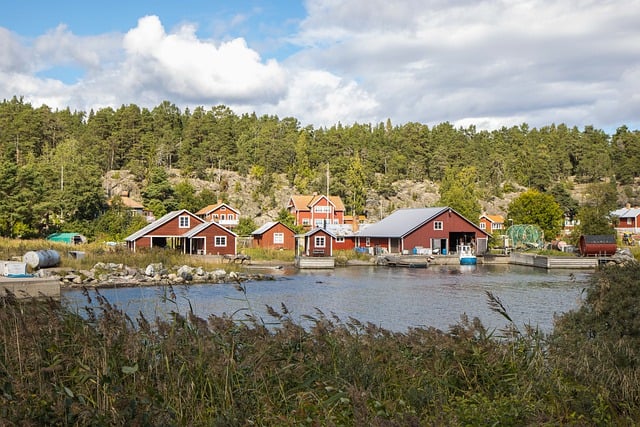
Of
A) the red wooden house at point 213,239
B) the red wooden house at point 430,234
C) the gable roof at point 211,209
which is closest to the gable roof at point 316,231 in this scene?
the red wooden house at point 430,234

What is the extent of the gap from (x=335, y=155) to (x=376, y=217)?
21680 mm

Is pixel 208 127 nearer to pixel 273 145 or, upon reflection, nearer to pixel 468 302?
pixel 273 145

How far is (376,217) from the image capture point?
99.1 meters

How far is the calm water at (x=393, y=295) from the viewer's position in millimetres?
23516

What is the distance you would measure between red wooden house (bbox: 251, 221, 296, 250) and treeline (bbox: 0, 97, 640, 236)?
17541 millimetres

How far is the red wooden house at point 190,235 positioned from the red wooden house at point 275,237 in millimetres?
6885

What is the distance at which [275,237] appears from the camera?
66375 millimetres

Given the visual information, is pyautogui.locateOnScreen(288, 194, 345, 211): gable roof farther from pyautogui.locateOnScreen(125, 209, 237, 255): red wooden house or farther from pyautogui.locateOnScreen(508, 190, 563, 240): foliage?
pyautogui.locateOnScreen(125, 209, 237, 255): red wooden house

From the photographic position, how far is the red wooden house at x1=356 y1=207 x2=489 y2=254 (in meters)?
63.6

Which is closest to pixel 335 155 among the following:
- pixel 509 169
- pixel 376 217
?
pixel 376 217

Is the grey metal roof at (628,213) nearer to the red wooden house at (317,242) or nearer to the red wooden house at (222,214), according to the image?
the red wooden house at (317,242)

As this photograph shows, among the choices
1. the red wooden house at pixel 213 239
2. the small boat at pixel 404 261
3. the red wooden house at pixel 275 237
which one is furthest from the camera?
the red wooden house at pixel 275 237

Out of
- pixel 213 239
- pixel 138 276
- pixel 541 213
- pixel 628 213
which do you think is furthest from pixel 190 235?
pixel 628 213

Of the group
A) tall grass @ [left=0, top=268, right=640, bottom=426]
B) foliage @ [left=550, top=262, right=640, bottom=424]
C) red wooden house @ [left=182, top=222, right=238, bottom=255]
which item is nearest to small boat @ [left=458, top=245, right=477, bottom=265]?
red wooden house @ [left=182, top=222, right=238, bottom=255]
